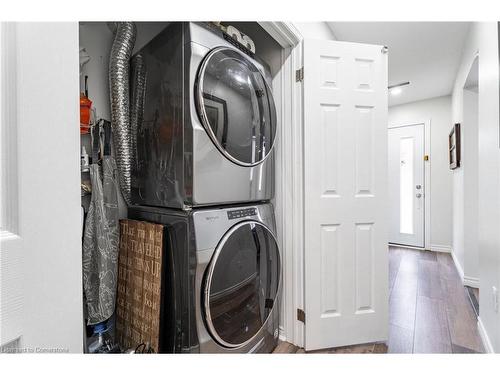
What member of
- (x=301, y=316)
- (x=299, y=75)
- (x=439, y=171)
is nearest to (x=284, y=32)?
(x=299, y=75)

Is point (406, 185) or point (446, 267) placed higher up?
point (406, 185)

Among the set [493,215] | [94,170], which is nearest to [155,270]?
[94,170]

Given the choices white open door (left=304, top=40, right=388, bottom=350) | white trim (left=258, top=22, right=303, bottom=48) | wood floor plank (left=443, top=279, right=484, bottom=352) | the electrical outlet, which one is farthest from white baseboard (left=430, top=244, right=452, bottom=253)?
white trim (left=258, top=22, right=303, bottom=48)

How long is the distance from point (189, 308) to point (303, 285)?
2.54ft

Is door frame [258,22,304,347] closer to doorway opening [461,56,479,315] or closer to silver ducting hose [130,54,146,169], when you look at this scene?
silver ducting hose [130,54,146,169]

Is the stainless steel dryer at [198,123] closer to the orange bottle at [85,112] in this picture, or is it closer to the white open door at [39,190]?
the orange bottle at [85,112]

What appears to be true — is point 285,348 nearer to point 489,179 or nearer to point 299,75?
point 489,179

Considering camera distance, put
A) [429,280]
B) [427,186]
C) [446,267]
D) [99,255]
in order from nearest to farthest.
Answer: [99,255]
[429,280]
[446,267]
[427,186]

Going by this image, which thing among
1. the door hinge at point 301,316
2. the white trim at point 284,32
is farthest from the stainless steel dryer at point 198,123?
the door hinge at point 301,316

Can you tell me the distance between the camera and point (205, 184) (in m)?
1.01

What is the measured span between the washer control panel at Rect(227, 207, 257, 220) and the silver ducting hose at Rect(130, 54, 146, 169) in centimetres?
57

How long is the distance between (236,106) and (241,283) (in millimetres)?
874

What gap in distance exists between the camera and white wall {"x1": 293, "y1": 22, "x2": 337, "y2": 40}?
4.91 feet
